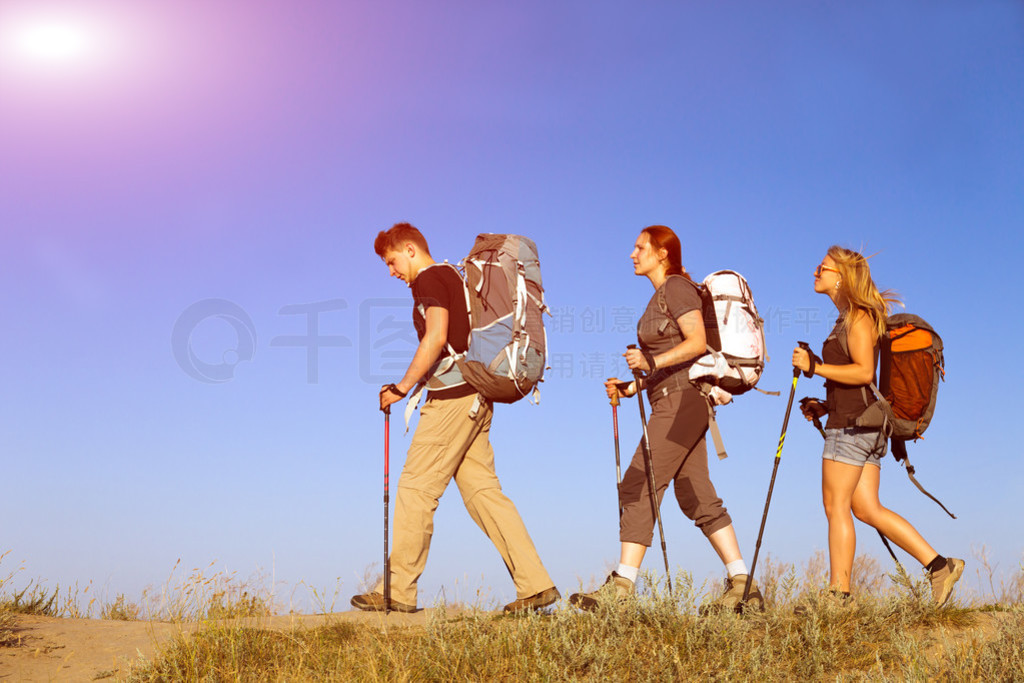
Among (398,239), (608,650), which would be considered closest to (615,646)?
(608,650)

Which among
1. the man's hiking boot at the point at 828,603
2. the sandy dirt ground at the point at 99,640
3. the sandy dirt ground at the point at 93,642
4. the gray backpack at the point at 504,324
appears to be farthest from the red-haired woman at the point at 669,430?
the sandy dirt ground at the point at 93,642

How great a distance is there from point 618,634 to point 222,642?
Result: 2.60m

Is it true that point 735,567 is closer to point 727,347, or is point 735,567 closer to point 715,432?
point 715,432

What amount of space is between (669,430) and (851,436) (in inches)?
62.0

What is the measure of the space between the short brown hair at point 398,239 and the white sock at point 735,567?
338cm

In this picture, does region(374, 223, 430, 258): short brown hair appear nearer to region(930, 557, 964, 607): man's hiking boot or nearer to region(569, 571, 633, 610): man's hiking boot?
region(569, 571, 633, 610): man's hiking boot

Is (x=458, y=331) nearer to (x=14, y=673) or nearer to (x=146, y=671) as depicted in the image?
(x=146, y=671)

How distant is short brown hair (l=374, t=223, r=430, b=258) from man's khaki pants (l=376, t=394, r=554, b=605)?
129cm

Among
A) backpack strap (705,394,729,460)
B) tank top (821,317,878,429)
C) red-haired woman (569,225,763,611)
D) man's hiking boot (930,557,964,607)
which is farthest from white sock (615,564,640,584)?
man's hiking boot (930,557,964,607)

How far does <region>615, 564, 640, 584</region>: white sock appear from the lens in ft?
20.3

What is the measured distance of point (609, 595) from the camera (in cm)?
596

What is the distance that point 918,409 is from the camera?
6922 millimetres

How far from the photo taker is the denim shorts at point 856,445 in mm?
6742

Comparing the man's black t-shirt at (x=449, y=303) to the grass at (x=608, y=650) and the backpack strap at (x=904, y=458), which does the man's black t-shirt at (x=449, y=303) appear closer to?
the grass at (x=608, y=650)
